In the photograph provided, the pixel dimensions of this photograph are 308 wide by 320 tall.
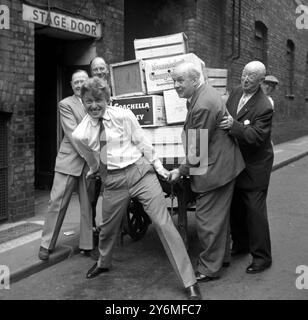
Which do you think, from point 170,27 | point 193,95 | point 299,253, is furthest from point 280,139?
point 193,95

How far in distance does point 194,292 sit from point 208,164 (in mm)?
1074

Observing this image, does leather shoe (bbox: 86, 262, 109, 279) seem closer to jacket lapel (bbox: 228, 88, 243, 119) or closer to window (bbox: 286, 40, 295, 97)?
jacket lapel (bbox: 228, 88, 243, 119)

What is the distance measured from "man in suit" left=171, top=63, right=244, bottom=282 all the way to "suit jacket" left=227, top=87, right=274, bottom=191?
0.16 meters

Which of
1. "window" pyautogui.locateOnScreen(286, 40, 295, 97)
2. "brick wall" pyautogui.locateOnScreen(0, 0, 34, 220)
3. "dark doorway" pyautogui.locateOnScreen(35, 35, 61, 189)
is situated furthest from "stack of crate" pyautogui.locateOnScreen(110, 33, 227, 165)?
"window" pyautogui.locateOnScreen(286, 40, 295, 97)

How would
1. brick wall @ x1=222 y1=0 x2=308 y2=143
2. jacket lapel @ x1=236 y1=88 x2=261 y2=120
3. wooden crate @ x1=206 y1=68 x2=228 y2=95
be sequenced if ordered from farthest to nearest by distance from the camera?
1. brick wall @ x1=222 y1=0 x2=308 y2=143
2. wooden crate @ x1=206 y1=68 x2=228 y2=95
3. jacket lapel @ x1=236 y1=88 x2=261 y2=120

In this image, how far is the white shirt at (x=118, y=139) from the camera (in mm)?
4105

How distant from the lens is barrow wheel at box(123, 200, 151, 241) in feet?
17.4

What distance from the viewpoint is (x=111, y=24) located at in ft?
26.0

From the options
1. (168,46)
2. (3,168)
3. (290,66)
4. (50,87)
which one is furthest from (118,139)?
(290,66)

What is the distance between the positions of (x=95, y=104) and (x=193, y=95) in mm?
849

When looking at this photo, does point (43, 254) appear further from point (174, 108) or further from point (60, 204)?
point (174, 108)

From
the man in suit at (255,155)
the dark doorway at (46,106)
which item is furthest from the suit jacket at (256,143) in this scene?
the dark doorway at (46,106)

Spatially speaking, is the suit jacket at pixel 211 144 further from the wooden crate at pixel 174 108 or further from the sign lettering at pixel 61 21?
the sign lettering at pixel 61 21
